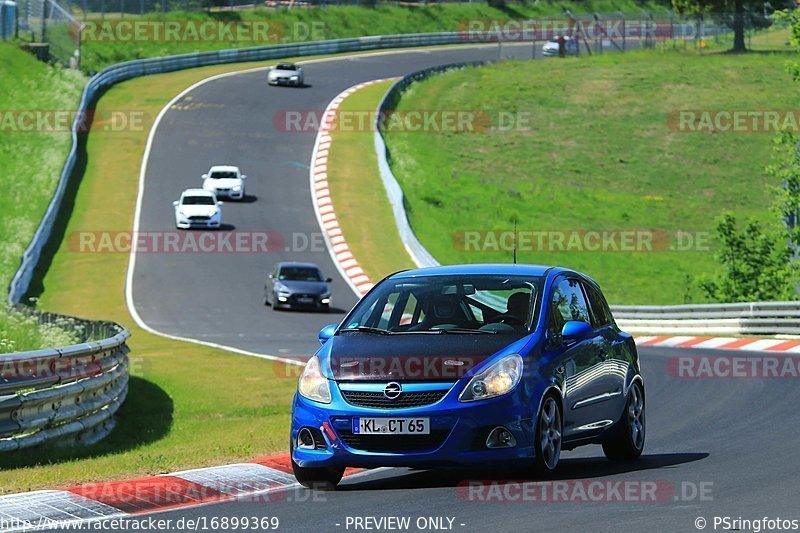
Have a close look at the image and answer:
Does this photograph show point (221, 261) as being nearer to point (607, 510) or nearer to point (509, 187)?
point (509, 187)

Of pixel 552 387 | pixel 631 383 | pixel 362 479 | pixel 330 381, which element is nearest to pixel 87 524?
pixel 330 381

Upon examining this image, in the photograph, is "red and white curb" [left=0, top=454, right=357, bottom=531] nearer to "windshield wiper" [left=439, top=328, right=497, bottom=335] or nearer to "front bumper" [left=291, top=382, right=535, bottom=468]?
"front bumper" [left=291, top=382, right=535, bottom=468]

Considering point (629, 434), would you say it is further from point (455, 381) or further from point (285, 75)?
point (285, 75)

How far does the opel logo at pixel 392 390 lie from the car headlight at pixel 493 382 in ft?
1.39

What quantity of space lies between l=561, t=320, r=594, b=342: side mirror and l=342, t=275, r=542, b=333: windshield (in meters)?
0.28

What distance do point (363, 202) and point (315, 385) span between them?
4005 cm

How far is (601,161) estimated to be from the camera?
201 ft

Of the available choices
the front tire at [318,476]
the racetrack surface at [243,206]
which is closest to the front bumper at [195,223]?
the racetrack surface at [243,206]

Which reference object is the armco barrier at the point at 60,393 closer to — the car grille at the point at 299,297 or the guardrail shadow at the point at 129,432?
the guardrail shadow at the point at 129,432

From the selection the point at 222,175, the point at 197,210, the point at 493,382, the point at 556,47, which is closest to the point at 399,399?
the point at 493,382

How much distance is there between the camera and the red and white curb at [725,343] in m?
→ 26.2

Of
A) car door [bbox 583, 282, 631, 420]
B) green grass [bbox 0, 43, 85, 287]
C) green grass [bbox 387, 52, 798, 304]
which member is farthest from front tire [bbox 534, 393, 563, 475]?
green grass [bbox 387, 52, 798, 304]

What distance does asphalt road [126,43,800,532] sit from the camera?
8.56 m

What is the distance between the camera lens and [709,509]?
8547mm
